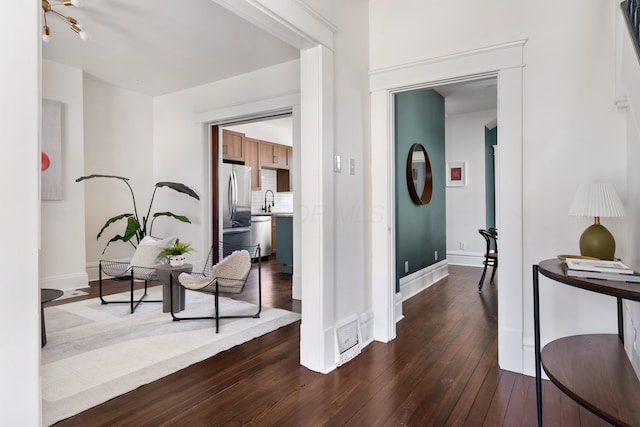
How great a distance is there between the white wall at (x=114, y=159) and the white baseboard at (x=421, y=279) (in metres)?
3.62

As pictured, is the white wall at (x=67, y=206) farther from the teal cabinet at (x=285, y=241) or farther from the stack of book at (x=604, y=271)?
the stack of book at (x=604, y=271)

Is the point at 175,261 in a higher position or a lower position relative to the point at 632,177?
lower

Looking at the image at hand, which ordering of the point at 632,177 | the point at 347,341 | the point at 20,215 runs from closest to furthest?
the point at 20,215 → the point at 632,177 → the point at 347,341

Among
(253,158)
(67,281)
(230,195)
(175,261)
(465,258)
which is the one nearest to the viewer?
(175,261)

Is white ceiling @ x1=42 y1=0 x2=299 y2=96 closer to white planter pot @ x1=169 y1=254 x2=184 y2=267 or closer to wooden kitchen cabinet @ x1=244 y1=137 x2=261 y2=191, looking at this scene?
wooden kitchen cabinet @ x1=244 y1=137 x2=261 y2=191

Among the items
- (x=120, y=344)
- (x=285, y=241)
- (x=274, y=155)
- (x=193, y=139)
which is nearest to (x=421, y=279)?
(x=285, y=241)

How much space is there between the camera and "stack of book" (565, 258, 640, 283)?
1348 mm

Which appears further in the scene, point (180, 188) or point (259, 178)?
point (259, 178)

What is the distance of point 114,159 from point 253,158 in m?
2.36

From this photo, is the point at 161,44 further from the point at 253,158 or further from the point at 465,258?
the point at 465,258

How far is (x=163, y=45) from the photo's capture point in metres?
3.71

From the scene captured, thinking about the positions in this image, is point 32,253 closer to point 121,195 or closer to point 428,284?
point 428,284

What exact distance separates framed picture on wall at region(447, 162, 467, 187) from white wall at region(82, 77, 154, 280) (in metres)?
5.01

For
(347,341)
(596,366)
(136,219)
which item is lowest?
(347,341)
